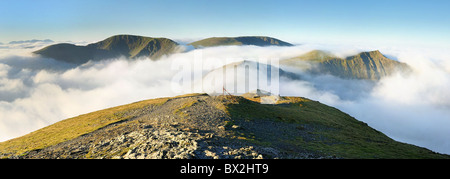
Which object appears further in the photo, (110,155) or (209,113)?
(209,113)

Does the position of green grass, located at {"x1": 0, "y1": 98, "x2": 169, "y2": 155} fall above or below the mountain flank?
below

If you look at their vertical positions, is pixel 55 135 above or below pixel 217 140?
below

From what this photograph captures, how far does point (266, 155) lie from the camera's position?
24156mm

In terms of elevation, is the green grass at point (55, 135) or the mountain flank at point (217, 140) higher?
the mountain flank at point (217, 140)

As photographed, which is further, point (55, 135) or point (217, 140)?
point (55, 135)

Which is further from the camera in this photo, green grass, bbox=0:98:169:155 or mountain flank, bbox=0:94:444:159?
green grass, bbox=0:98:169:155

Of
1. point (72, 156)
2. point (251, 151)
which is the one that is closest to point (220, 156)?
point (251, 151)

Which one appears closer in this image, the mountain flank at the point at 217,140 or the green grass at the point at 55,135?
the mountain flank at the point at 217,140
